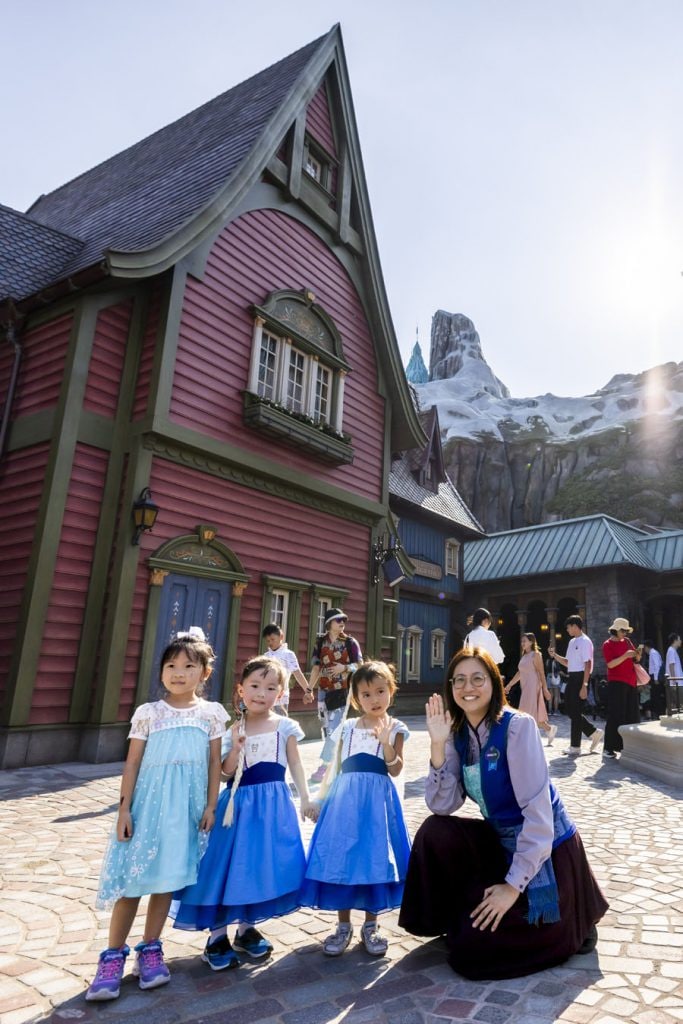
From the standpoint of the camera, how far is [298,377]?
11.2m

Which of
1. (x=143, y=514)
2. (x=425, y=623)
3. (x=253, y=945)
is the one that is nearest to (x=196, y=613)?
(x=143, y=514)

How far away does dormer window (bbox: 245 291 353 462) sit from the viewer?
394 inches

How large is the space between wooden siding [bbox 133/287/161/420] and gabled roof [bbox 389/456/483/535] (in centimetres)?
988

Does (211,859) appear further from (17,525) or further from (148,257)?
(148,257)

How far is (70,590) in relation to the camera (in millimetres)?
7750

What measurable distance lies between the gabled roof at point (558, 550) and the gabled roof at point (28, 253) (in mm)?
18631

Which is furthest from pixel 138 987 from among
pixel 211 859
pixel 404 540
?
Answer: pixel 404 540

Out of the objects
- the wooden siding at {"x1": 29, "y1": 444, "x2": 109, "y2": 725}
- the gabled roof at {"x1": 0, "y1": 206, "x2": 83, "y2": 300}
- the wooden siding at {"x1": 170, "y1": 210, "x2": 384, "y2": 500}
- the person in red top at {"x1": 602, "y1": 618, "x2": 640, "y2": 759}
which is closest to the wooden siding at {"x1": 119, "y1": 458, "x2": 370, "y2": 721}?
the wooden siding at {"x1": 29, "y1": 444, "x2": 109, "y2": 725}

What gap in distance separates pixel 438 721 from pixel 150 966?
156cm

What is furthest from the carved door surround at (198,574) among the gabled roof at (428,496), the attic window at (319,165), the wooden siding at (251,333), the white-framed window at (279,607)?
the gabled roof at (428,496)

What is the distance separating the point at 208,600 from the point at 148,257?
4.63 meters

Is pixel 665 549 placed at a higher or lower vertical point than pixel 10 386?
higher

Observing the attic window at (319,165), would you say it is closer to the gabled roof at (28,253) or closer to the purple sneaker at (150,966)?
the gabled roof at (28,253)

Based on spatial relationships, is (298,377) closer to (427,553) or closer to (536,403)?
(427,553)
